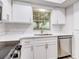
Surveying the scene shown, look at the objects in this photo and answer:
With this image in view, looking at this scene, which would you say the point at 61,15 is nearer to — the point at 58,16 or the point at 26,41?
the point at 58,16

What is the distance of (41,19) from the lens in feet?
11.4

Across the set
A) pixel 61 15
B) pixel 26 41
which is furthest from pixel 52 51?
pixel 61 15

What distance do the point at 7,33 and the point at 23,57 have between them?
109 cm

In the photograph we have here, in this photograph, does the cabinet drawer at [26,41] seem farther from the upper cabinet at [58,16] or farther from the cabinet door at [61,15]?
the cabinet door at [61,15]

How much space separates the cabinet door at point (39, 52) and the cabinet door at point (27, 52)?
6.2 inches

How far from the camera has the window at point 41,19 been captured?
132 inches

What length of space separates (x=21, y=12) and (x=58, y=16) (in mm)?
1591

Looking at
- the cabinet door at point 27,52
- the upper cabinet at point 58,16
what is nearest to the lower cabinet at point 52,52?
the cabinet door at point 27,52

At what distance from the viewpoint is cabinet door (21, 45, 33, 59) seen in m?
2.31

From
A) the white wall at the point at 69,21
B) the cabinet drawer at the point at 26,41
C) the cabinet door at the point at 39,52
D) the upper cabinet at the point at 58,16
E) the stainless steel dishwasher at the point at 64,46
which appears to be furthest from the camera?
the upper cabinet at the point at 58,16

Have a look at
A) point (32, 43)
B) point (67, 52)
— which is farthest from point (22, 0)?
point (67, 52)

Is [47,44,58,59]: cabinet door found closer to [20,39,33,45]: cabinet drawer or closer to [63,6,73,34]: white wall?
[20,39,33,45]: cabinet drawer

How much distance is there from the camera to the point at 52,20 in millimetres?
3463

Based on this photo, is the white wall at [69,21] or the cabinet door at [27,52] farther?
the white wall at [69,21]
